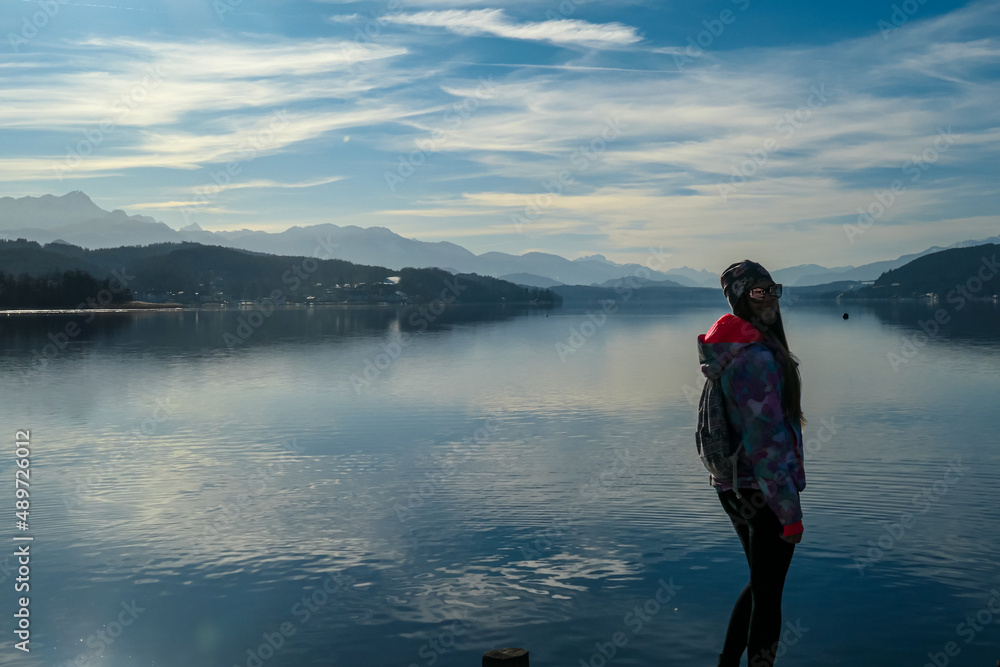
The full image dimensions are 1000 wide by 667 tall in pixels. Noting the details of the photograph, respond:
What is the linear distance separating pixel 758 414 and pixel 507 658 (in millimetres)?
2897

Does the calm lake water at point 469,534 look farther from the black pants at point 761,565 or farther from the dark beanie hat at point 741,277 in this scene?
the dark beanie hat at point 741,277

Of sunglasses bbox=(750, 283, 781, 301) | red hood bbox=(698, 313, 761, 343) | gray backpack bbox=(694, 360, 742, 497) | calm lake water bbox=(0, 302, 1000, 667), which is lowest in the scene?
calm lake water bbox=(0, 302, 1000, 667)

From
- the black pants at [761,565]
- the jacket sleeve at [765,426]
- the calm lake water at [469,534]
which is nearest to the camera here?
the jacket sleeve at [765,426]

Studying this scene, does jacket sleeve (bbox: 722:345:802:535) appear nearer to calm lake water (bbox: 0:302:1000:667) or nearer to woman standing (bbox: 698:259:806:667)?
woman standing (bbox: 698:259:806:667)

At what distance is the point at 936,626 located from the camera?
10.9m

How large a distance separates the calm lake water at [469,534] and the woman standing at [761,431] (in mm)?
3452

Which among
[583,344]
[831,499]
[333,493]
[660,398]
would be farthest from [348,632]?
[583,344]

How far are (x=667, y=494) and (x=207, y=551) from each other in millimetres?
9295

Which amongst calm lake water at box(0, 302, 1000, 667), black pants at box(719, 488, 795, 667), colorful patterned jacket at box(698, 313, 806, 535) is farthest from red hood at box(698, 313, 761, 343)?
calm lake water at box(0, 302, 1000, 667)

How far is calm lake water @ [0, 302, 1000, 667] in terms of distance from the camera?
35.3ft

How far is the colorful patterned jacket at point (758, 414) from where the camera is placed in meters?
6.81

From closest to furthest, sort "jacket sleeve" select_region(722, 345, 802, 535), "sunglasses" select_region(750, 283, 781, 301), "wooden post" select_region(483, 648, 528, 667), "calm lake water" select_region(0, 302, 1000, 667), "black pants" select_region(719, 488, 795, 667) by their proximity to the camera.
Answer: "jacket sleeve" select_region(722, 345, 802, 535), "black pants" select_region(719, 488, 795, 667), "sunglasses" select_region(750, 283, 781, 301), "wooden post" select_region(483, 648, 528, 667), "calm lake water" select_region(0, 302, 1000, 667)

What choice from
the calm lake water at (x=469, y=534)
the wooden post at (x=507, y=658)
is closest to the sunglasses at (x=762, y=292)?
the wooden post at (x=507, y=658)

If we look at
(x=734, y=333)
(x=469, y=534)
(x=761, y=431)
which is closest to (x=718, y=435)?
(x=761, y=431)
